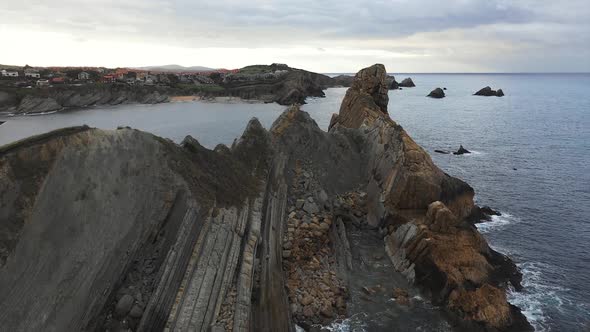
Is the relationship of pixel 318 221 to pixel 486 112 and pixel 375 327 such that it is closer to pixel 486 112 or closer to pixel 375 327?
pixel 375 327

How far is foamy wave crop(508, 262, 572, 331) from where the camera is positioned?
82.7ft

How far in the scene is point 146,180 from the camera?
74.2ft

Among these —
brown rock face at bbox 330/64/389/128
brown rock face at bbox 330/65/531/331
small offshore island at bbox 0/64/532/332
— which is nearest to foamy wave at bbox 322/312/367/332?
small offshore island at bbox 0/64/532/332

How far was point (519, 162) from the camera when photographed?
61375 millimetres

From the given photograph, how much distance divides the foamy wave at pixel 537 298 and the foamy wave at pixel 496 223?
7103mm

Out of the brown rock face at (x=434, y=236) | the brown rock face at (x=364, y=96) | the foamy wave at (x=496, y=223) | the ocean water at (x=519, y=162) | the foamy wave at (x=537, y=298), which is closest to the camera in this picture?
the brown rock face at (x=434, y=236)

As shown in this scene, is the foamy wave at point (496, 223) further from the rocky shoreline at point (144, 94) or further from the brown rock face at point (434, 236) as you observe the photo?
the rocky shoreline at point (144, 94)

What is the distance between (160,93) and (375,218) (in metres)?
129

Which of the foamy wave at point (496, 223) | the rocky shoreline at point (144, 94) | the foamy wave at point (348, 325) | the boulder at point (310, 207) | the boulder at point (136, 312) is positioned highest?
the rocky shoreline at point (144, 94)

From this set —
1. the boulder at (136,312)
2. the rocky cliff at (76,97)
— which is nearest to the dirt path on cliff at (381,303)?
the boulder at (136,312)

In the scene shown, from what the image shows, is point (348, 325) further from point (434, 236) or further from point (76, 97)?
point (76, 97)

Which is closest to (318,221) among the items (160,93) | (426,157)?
(426,157)

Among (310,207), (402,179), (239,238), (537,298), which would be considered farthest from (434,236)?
(239,238)

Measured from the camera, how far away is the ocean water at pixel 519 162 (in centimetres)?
2907
